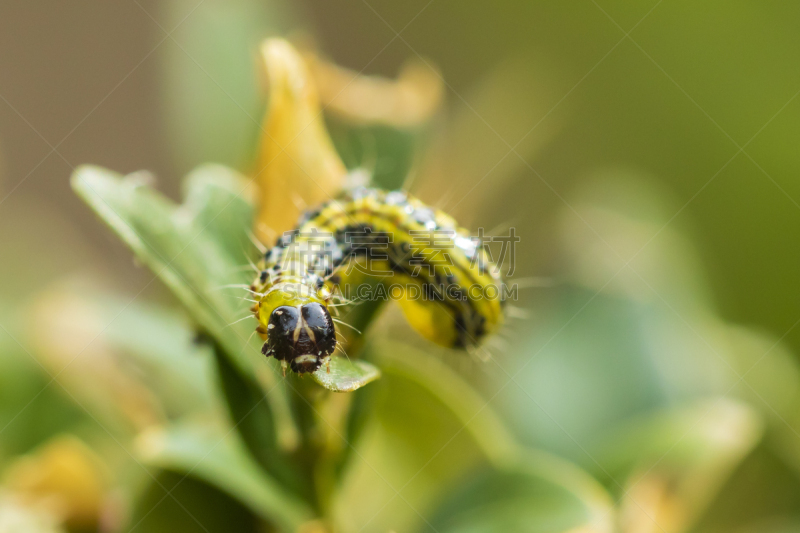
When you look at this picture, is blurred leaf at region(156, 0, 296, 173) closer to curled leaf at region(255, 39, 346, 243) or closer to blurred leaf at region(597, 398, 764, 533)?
curled leaf at region(255, 39, 346, 243)

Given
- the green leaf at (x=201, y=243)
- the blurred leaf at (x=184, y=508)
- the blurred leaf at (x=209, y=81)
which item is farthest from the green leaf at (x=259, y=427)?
the blurred leaf at (x=209, y=81)

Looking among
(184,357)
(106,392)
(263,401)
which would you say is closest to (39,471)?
(106,392)

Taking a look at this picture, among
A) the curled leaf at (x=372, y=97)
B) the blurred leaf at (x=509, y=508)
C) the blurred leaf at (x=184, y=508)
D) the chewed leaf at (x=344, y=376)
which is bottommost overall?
the blurred leaf at (x=184, y=508)

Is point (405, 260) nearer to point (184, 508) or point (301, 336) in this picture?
point (301, 336)

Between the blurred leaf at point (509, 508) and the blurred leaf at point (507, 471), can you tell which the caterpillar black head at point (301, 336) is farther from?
the blurred leaf at point (509, 508)

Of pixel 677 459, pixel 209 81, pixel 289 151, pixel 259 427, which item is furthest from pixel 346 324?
pixel 209 81

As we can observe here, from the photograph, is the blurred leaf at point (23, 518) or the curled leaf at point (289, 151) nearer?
the blurred leaf at point (23, 518)

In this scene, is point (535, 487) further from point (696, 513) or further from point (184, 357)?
point (184, 357)
